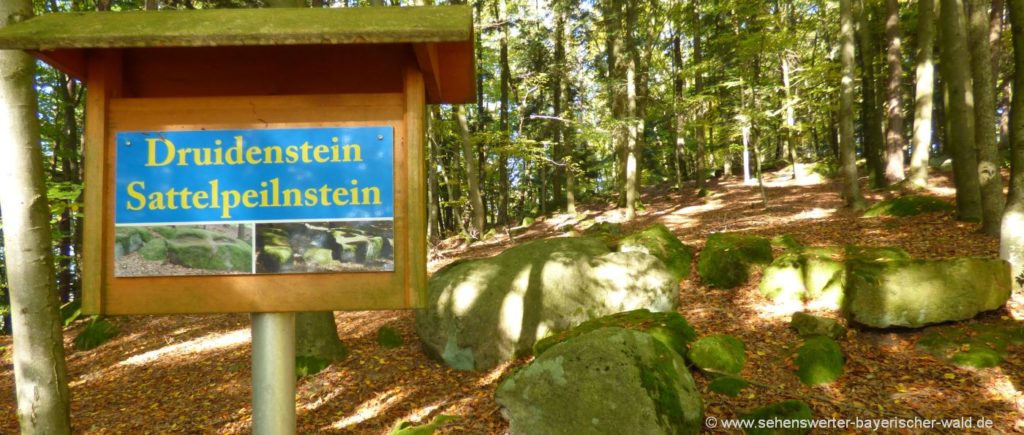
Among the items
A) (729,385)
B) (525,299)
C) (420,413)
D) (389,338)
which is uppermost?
(525,299)

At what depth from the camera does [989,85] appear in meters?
7.47

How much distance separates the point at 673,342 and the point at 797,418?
1369 millimetres

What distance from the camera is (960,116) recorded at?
9414 millimetres

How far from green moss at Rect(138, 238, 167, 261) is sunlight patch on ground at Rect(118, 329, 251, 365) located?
23.3 ft

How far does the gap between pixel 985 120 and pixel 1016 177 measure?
66.1 inches

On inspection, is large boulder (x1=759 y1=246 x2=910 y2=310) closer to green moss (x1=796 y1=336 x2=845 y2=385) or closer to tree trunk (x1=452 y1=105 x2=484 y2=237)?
green moss (x1=796 y1=336 x2=845 y2=385)

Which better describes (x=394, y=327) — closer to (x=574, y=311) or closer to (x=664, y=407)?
(x=574, y=311)

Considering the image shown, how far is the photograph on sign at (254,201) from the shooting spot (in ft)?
8.15

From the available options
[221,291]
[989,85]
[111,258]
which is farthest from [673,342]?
[989,85]

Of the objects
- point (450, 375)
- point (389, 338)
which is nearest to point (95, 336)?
point (389, 338)

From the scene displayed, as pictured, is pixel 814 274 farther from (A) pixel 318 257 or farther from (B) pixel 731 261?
(A) pixel 318 257

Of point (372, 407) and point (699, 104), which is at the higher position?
point (699, 104)

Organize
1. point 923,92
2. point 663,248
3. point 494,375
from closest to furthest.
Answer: point 494,375 → point 663,248 → point 923,92

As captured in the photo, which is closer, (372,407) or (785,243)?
(372,407)
